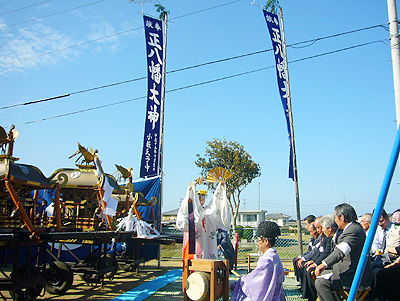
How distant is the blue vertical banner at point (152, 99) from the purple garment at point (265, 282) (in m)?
8.49

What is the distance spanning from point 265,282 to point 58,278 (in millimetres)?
5698

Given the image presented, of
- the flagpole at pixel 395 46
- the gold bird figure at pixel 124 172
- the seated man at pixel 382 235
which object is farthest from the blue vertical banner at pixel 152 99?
the flagpole at pixel 395 46

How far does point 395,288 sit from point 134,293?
17.6 feet

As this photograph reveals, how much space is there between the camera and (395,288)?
494 centimetres

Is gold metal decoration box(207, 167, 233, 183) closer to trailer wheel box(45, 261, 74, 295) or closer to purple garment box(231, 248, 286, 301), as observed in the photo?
purple garment box(231, 248, 286, 301)

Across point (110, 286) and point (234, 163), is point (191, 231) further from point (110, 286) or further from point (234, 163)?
point (234, 163)

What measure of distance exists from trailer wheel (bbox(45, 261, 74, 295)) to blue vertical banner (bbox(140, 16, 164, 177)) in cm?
467

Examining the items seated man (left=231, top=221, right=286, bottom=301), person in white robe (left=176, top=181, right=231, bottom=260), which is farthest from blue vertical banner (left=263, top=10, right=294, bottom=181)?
seated man (left=231, top=221, right=286, bottom=301)

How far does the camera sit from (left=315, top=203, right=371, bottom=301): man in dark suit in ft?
14.2

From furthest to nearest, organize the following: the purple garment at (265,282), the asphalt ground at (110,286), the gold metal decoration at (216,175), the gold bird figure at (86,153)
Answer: the gold bird figure at (86,153)
the asphalt ground at (110,286)
the gold metal decoration at (216,175)
the purple garment at (265,282)

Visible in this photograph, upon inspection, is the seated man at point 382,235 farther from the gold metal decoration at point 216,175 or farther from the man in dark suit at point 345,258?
the gold metal decoration at point 216,175

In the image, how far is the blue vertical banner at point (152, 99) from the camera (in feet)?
40.8

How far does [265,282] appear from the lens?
13.3ft

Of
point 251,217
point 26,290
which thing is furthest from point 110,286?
point 251,217
